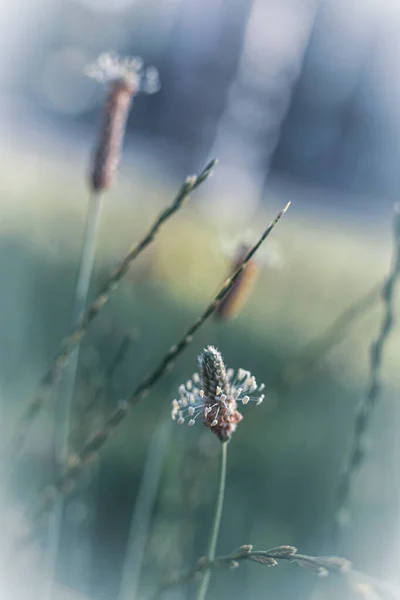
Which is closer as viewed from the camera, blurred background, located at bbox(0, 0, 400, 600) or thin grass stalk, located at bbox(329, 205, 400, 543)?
thin grass stalk, located at bbox(329, 205, 400, 543)

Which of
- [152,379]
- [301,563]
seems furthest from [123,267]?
[301,563]

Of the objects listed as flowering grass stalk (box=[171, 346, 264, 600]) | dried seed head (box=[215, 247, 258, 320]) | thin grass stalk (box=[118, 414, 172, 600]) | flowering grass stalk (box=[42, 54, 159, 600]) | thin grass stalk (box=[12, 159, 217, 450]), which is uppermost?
flowering grass stalk (box=[42, 54, 159, 600])

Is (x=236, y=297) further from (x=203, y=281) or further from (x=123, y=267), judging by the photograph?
(x=203, y=281)

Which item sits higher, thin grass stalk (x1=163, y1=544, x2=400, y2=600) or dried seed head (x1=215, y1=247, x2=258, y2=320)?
dried seed head (x1=215, y1=247, x2=258, y2=320)

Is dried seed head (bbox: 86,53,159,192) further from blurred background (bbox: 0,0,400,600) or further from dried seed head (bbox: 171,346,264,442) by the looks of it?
dried seed head (bbox: 171,346,264,442)

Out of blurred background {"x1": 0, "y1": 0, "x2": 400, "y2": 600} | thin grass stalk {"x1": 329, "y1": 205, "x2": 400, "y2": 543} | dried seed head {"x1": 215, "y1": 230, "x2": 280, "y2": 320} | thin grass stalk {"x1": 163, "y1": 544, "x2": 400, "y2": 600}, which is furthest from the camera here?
blurred background {"x1": 0, "y1": 0, "x2": 400, "y2": 600}

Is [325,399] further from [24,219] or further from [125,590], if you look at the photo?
[24,219]

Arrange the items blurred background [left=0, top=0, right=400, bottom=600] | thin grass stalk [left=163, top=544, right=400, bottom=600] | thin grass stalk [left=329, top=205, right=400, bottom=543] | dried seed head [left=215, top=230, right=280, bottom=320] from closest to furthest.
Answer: thin grass stalk [left=163, top=544, right=400, bottom=600] → thin grass stalk [left=329, top=205, right=400, bottom=543] → dried seed head [left=215, top=230, right=280, bottom=320] → blurred background [left=0, top=0, right=400, bottom=600]

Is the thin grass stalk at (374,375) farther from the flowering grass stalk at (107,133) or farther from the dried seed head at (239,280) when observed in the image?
the flowering grass stalk at (107,133)

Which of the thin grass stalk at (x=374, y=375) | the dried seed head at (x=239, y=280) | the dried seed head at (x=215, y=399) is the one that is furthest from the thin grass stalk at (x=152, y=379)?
the dried seed head at (x=239, y=280)

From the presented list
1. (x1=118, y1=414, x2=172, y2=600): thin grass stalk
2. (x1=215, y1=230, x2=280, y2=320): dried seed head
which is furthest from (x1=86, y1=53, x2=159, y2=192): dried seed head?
(x1=118, y1=414, x2=172, y2=600): thin grass stalk
